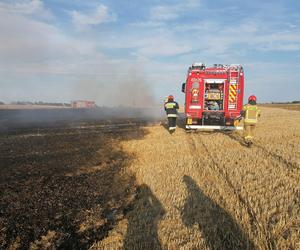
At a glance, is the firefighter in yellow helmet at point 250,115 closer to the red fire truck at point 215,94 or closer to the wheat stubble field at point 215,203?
the wheat stubble field at point 215,203

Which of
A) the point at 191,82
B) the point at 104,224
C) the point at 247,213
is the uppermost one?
the point at 191,82

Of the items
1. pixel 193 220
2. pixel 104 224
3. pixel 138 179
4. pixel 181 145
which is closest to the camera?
pixel 193 220

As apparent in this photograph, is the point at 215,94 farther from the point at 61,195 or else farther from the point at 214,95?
the point at 61,195

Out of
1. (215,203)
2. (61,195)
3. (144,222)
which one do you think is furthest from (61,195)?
(215,203)

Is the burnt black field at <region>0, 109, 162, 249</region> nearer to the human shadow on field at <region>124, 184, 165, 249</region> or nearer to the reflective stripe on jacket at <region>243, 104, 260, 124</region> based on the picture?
the human shadow on field at <region>124, 184, 165, 249</region>

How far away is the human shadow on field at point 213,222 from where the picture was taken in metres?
4.36

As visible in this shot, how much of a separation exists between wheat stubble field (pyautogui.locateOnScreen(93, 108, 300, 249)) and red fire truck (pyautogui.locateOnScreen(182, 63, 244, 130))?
6.03 meters

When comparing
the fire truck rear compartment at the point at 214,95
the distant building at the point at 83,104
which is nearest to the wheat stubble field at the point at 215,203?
the fire truck rear compartment at the point at 214,95

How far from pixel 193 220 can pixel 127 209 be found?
4.95 ft

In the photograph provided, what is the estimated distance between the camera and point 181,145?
12.5 metres

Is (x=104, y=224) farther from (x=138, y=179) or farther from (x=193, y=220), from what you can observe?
(x=138, y=179)

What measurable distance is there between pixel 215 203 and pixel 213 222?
807 millimetres

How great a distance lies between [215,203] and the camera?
19.1 ft

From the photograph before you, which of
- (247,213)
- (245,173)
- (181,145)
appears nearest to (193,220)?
(247,213)
